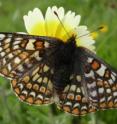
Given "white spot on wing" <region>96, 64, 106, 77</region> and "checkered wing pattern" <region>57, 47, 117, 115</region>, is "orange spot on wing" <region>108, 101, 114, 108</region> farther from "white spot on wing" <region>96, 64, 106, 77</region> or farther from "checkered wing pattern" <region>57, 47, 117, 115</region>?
"white spot on wing" <region>96, 64, 106, 77</region>

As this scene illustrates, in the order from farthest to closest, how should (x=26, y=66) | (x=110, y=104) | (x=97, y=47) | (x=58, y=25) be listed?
(x=97, y=47)
(x=58, y=25)
(x=26, y=66)
(x=110, y=104)

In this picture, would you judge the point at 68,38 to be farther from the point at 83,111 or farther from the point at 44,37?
the point at 83,111

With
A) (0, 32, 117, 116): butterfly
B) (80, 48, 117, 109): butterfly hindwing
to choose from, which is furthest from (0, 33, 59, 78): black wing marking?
(80, 48, 117, 109): butterfly hindwing

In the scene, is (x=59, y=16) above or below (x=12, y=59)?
above

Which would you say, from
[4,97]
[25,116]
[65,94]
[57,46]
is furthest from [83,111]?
[25,116]

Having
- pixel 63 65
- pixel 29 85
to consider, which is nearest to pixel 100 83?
pixel 63 65

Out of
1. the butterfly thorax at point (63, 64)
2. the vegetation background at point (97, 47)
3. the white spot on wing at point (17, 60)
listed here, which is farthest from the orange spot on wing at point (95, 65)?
the vegetation background at point (97, 47)

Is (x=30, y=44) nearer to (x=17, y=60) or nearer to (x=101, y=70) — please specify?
(x=17, y=60)
